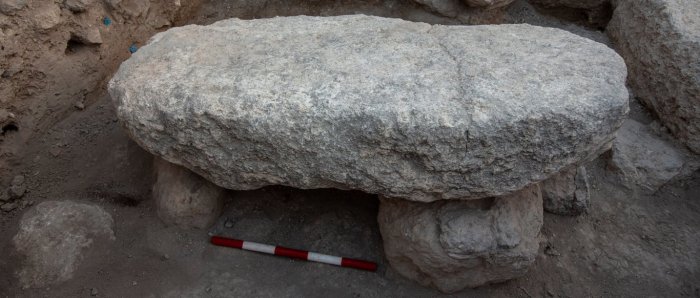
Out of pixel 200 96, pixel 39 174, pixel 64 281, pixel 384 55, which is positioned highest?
pixel 384 55

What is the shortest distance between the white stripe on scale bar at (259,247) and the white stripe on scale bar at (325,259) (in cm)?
17

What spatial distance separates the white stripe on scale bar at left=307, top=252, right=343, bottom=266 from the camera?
2.08m

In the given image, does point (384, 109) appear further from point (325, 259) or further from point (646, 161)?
point (646, 161)

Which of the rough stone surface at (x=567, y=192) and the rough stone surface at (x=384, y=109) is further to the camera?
the rough stone surface at (x=567, y=192)

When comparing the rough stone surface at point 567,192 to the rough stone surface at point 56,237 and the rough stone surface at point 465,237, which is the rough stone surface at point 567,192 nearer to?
the rough stone surface at point 465,237

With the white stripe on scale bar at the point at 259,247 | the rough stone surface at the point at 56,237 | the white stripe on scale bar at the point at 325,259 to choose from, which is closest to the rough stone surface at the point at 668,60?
the white stripe on scale bar at the point at 325,259

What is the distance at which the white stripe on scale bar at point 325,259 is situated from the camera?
2084 millimetres

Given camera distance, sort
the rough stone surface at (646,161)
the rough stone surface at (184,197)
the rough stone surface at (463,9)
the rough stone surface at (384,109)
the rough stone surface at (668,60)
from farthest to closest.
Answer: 1. the rough stone surface at (463,9)
2. the rough stone surface at (646,161)
3. the rough stone surface at (668,60)
4. the rough stone surface at (184,197)
5. the rough stone surface at (384,109)

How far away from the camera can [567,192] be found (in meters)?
2.25

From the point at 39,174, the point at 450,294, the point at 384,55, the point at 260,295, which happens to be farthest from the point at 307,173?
the point at 39,174

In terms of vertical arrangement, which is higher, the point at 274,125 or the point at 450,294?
the point at 274,125

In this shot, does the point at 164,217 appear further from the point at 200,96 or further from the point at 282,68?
the point at 282,68

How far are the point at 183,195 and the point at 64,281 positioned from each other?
55 cm

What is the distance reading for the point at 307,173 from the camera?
65.6 inches
